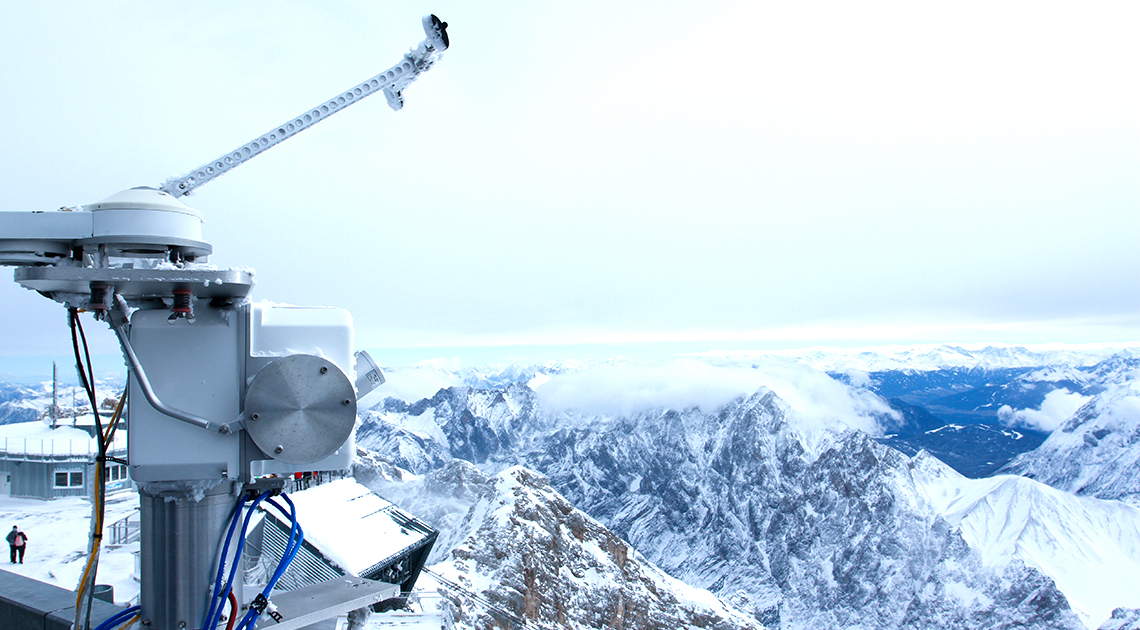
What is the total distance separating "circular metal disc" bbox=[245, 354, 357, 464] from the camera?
3.61 metres

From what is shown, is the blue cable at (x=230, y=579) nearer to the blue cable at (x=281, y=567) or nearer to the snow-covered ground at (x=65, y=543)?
the blue cable at (x=281, y=567)

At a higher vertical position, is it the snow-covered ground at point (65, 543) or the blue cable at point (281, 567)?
the blue cable at point (281, 567)

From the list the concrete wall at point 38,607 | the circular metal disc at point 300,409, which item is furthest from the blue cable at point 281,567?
the concrete wall at point 38,607

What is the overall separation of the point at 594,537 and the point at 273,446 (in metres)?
97.9

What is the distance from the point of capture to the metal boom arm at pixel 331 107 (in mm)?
13508

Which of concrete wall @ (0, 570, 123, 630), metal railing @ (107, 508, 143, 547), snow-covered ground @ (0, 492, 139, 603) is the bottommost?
snow-covered ground @ (0, 492, 139, 603)

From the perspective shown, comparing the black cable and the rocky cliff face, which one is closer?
the black cable

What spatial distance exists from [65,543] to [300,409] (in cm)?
2707

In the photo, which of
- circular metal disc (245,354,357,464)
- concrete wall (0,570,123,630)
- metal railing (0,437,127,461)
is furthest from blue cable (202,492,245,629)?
metal railing (0,437,127,461)

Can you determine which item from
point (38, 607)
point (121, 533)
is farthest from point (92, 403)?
point (121, 533)

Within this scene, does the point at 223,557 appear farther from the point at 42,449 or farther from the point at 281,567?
the point at 42,449

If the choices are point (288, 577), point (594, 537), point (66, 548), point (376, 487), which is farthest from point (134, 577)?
point (376, 487)

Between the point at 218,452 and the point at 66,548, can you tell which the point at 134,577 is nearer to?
the point at 66,548

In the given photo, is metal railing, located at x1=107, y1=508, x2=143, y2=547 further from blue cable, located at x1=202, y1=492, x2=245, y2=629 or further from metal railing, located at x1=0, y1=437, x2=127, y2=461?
blue cable, located at x1=202, y1=492, x2=245, y2=629
